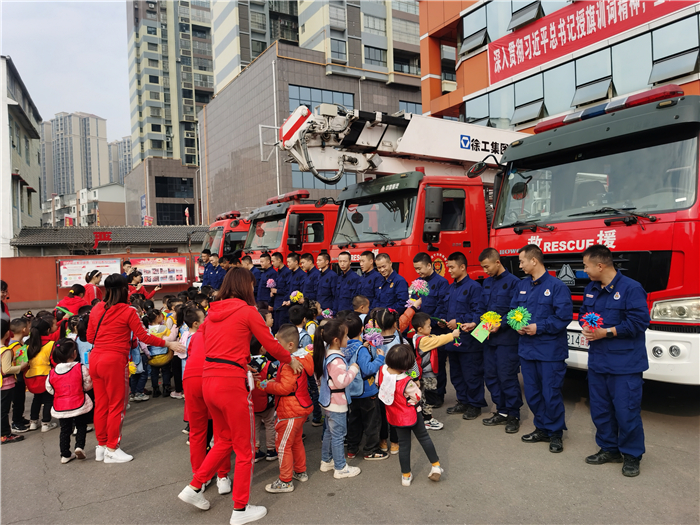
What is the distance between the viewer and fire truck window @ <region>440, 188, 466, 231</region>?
761cm

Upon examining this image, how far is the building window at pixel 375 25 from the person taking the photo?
127 ft

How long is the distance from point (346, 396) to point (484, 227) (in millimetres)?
4891

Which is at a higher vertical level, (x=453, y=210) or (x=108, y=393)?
(x=453, y=210)

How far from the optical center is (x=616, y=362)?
3908mm

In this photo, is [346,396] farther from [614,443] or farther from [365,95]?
[365,95]

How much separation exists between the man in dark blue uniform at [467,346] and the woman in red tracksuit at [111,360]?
10.2 ft

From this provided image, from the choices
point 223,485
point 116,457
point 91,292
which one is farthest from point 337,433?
point 91,292

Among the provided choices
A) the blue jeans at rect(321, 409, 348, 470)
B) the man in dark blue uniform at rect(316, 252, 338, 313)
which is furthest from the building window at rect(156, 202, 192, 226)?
the blue jeans at rect(321, 409, 348, 470)

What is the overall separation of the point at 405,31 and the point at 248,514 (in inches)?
1675

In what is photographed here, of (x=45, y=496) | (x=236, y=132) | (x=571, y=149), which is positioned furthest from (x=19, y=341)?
(x=236, y=132)

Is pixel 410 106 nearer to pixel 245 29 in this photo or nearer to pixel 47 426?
pixel 245 29

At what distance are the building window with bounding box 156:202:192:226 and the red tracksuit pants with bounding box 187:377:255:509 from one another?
58629 mm

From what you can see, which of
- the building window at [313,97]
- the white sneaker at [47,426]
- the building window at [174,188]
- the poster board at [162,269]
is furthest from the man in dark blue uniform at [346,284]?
the building window at [174,188]

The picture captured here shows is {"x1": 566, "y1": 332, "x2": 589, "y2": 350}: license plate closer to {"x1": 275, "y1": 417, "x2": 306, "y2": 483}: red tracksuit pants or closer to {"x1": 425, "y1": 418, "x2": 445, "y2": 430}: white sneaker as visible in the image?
{"x1": 425, "y1": 418, "x2": 445, "y2": 430}: white sneaker
